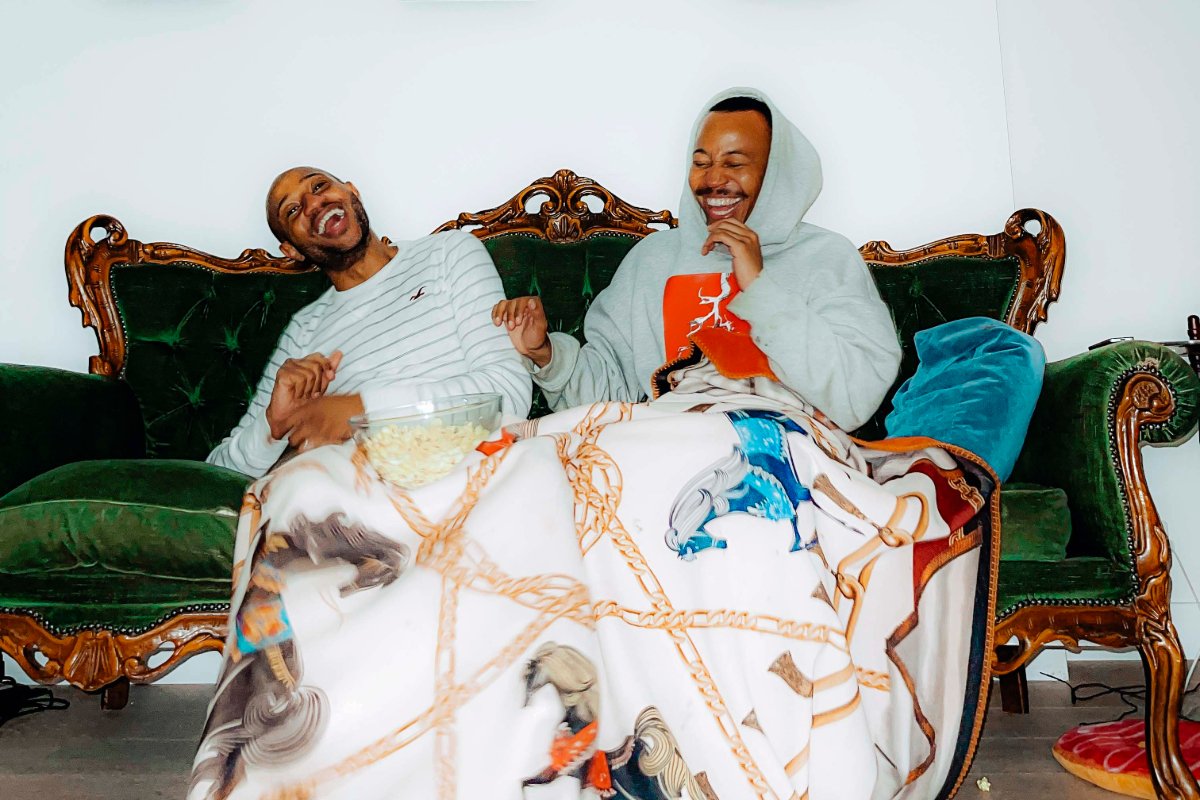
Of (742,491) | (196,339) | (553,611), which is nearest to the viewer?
(553,611)

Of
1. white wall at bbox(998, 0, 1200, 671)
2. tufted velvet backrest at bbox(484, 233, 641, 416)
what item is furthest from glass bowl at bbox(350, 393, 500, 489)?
white wall at bbox(998, 0, 1200, 671)

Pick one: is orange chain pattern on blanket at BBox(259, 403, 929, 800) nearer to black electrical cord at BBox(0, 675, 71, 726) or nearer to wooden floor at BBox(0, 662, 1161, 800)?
wooden floor at BBox(0, 662, 1161, 800)

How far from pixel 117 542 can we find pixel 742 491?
1020mm

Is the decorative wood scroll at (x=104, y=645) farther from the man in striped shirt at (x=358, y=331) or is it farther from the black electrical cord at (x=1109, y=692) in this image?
the black electrical cord at (x=1109, y=692)

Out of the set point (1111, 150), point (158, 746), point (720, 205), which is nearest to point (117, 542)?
point (158, 746)

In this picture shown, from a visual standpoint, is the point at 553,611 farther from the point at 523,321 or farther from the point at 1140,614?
the point at 1140,614

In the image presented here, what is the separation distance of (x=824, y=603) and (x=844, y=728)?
0.16 m

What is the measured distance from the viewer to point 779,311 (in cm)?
183

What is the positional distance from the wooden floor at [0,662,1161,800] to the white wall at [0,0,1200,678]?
962 mm

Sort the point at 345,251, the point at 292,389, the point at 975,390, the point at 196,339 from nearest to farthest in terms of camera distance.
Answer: the point at 975,390, the point at 292,389, the point at 345,251, the point at 196,339

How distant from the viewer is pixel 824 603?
1.27 metres

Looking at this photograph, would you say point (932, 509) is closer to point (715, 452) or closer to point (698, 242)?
point (715, 452)

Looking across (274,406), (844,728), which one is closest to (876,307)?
(844,728)

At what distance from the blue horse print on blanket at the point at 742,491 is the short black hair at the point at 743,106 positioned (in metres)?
1.03
